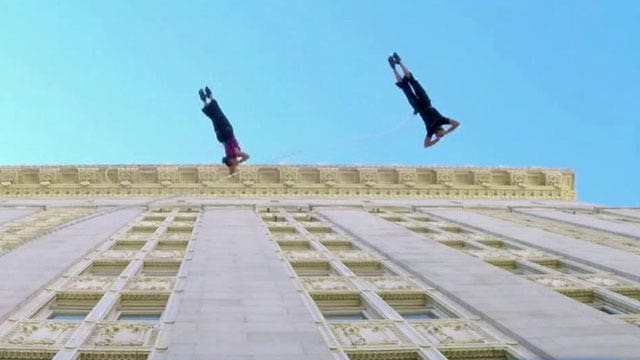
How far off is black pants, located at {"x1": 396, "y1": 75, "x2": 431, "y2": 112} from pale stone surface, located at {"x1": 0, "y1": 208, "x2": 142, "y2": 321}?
412 inches

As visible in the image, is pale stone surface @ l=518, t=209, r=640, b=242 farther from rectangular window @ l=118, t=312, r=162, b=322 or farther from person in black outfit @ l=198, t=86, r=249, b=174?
rectangular window @ l=118, t=312, r=162, b=322

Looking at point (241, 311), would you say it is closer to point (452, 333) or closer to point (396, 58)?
point (452, 333)

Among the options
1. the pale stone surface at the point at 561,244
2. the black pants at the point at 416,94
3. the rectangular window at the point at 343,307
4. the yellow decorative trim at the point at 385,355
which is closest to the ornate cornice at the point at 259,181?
the pale stone surface at the point at 561,244

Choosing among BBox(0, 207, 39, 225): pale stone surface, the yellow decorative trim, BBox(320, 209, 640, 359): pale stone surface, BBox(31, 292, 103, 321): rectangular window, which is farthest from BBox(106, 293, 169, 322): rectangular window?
BBox(0, 207, 39, 225): pale stone surface

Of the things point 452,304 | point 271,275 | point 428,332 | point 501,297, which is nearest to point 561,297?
point 501,297

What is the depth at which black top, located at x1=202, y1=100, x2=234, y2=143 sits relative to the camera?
20625mm

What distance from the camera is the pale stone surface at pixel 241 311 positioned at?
13.9m

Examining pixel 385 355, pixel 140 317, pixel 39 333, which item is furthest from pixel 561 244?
pixel 39 333

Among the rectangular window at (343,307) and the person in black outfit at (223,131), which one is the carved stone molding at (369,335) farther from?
the person in black outfit at (223,131)

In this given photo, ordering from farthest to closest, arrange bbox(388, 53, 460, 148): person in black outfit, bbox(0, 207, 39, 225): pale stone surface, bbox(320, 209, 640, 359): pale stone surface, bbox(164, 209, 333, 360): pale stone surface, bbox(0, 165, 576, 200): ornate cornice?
bbox(0, 165, 576, 200): ornate cornice → bbox(0, 207, 39, 225): pale stone surface → bbox(388, 53, 460, 148): person in black outfit → bbox(320, 209, 640, 359): pale stone surface → bbox(164, 209, 333, 360): pale stone surface

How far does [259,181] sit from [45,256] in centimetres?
2091

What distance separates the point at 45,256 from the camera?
22.3m

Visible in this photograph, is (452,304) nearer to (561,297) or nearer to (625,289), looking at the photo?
(561,297)

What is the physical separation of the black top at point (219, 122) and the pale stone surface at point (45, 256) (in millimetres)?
5624
